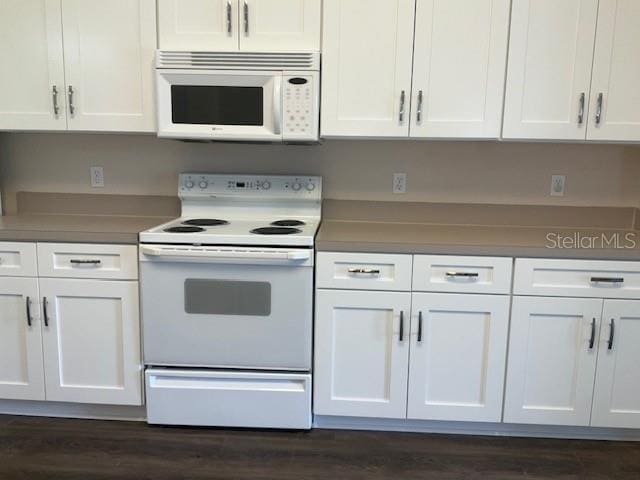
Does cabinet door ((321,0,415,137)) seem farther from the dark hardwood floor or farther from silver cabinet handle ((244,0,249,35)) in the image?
the dark hardwood floor

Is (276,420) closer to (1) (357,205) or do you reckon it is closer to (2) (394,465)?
(2) (394,465)

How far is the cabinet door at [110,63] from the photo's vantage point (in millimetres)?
2277

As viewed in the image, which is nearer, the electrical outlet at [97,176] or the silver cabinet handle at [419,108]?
the silver cabinet handle at [419,108]

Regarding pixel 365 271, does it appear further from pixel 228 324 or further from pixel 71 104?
pixel 71 104

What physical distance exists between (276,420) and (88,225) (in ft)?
4.06

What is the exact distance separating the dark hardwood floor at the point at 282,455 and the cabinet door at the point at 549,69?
1366 millimetres

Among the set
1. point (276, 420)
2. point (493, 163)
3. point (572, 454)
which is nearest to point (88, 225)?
point (276, 420)

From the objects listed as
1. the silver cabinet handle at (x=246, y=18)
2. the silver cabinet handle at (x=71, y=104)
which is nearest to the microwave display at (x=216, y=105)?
the silver cabinet handle at (x=246, y=18)

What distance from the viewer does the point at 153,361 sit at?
7.32 feet

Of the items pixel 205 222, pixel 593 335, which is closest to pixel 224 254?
pixel 205 222

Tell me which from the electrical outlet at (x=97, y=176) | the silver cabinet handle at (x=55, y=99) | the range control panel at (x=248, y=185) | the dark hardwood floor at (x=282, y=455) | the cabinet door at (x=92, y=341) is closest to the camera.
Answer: the dark hardwood floor at (x=282, y=455)

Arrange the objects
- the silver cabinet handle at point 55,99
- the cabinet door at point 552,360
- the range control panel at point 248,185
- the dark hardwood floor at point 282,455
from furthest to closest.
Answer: the range control panel at point 248,185
the silver cabinet handle at point 55,99
the cabinet door at point 552,360
the dark hardwood floor at point 282,455

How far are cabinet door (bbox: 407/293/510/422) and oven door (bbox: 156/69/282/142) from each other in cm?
100

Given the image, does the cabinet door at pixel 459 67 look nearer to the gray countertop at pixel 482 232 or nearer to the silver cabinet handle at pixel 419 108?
the silver cabinet handle at pixel 419 108
